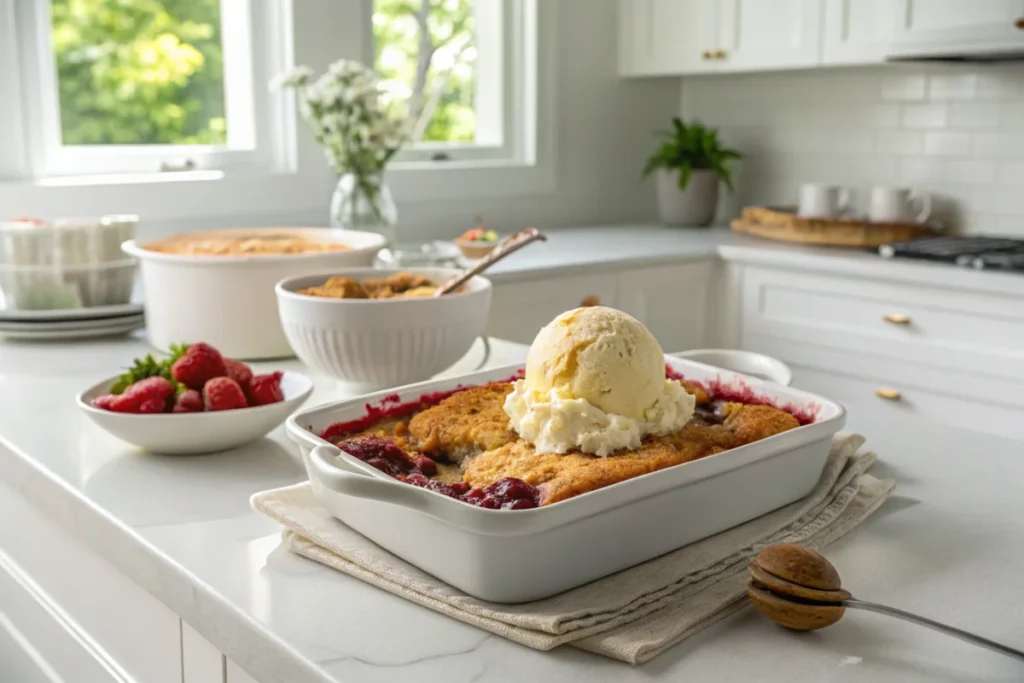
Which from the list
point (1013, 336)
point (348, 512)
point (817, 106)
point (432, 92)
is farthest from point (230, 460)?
point (817, 106)

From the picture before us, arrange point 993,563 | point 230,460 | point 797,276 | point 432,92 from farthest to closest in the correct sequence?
point 432,92, point 797,276, point 230,460, point 993,563

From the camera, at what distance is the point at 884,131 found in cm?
305

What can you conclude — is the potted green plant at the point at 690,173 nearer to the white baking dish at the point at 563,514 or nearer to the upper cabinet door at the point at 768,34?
the upper cabinet door at the point at 768,34

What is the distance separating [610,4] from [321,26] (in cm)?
103

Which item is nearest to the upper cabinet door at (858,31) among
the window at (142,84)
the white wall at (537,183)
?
the white wall at (537,183)

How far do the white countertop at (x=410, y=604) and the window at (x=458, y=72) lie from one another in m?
2.10

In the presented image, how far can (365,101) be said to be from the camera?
88.4 inches

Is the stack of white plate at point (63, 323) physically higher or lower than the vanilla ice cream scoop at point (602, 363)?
lower

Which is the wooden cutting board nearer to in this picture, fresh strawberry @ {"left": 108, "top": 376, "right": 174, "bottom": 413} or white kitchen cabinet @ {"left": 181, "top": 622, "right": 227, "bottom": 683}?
fresh strawberry @ {"left": 108, "top": 376, "right": 174, "bottom": 413}

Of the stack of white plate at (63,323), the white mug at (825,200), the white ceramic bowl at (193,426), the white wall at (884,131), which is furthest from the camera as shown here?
the white mug at (825,200)

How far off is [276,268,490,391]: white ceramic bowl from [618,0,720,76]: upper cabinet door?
2.06 meters

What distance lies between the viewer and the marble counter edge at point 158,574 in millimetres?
687

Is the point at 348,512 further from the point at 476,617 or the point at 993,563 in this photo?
the point at 993,563

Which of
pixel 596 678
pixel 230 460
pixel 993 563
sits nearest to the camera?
pixel 596 678
